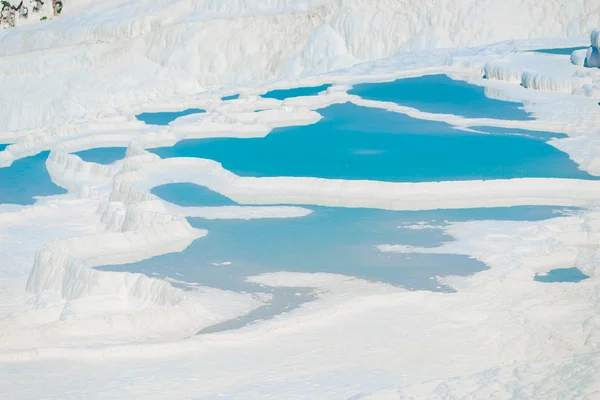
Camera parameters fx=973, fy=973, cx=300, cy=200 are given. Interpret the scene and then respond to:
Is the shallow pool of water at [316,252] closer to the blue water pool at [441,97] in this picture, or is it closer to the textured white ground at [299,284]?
the textured white ground at [299,284]

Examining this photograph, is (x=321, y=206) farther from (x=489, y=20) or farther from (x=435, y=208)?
(x=489, y=20)

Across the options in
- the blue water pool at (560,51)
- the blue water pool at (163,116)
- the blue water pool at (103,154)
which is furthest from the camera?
the blue water pool at (560,51)

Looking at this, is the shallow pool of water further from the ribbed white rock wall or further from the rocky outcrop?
the rocky outcrop

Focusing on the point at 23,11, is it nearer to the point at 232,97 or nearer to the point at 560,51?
the point at 232,97

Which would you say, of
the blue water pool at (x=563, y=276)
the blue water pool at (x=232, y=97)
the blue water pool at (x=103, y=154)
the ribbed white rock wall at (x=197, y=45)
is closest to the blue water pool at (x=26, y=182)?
the blue water pool at (x=103, y=154)

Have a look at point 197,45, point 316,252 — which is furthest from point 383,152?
point 197,45

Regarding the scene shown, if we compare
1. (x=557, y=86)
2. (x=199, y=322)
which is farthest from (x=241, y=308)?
(x=557, y=86)
